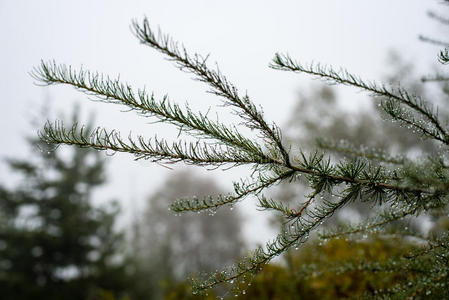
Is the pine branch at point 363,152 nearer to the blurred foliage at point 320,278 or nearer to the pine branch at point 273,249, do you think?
the blurred foliage at point 320,278

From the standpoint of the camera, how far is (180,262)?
932 inches

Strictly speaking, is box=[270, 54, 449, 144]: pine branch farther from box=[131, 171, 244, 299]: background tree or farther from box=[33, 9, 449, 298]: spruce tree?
box=[131, 171, 244, 299]: background tree

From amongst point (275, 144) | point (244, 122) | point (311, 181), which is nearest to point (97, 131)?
point (244, 122)


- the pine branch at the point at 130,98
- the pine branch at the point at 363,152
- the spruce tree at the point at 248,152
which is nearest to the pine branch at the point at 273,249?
the spruce tree at the point at 248,152

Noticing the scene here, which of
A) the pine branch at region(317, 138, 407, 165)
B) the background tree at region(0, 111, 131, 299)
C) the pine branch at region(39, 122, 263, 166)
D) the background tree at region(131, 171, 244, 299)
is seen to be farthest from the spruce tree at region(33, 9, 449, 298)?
the background tree at region(131, 171, 244, 299)

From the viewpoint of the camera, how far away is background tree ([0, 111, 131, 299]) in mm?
8008

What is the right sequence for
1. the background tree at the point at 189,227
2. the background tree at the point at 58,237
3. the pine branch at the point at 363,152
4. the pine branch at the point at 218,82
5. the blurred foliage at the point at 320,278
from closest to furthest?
the pine branch at the point at 218,82
the pine branch at the point at 363,152
the blurred foliage at the point at 320,278
the background tree at the point at 58,237
the background tree at the point at 189,227

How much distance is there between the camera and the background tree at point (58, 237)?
8008mm

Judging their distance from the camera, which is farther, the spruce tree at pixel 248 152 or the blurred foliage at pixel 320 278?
the blurred foliage at pixel 320 278

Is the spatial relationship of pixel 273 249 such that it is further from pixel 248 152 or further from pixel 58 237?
pixel 58 237

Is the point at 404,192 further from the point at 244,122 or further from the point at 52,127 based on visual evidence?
the point at 52,127

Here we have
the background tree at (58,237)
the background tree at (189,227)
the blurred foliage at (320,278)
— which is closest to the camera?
the blurred foliage at (320,278)

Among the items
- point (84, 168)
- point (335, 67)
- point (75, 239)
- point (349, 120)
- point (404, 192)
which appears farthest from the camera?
point (349, 120)

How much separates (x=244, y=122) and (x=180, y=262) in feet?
81.5
